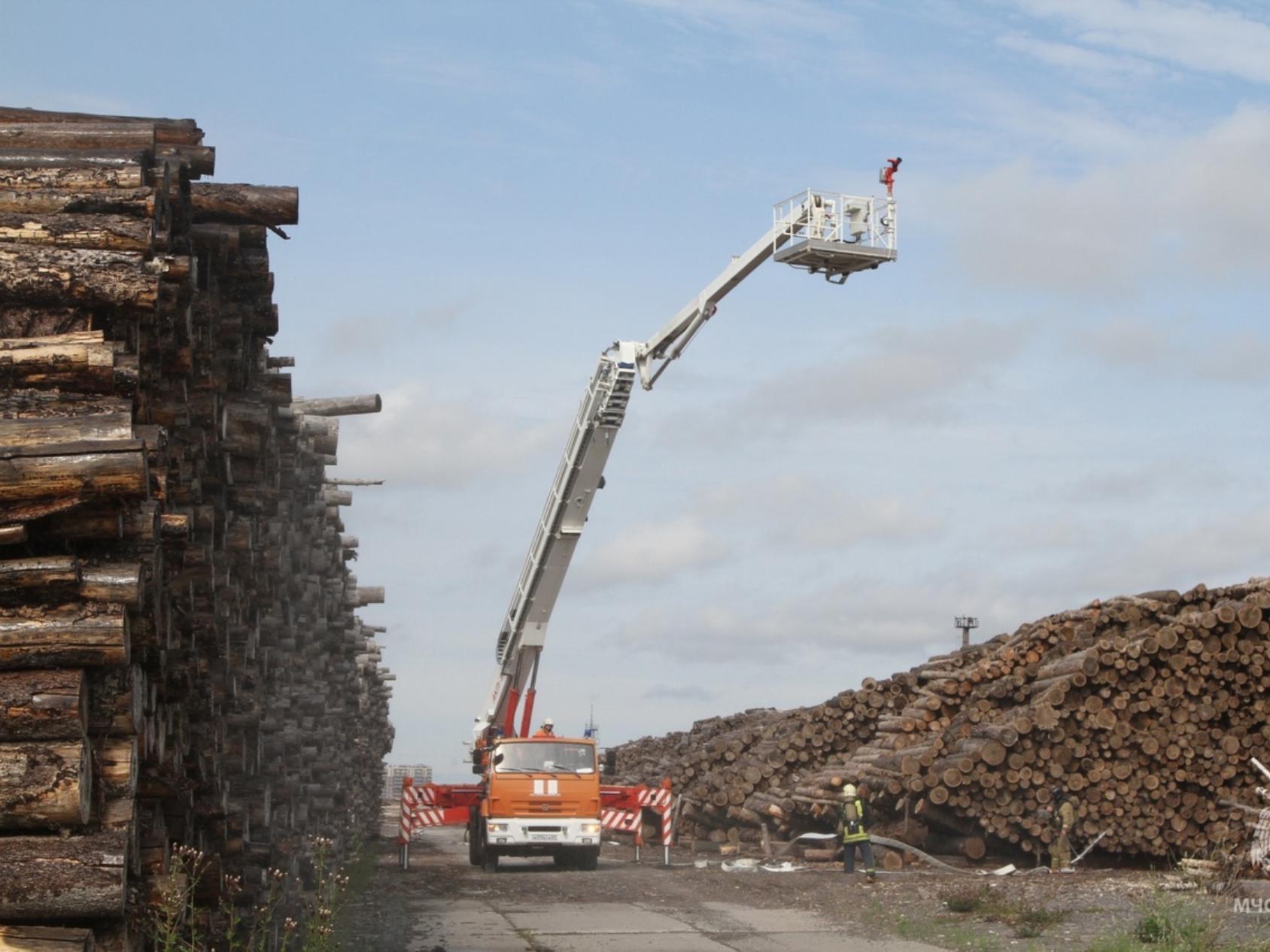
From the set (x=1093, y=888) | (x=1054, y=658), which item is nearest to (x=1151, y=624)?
(x=1054, y=658)

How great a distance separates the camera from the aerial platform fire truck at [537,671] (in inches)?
759

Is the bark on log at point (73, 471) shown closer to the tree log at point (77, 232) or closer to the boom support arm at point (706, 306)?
the tree log at point (77, 232)

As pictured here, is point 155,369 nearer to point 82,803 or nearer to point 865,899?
point 82,803

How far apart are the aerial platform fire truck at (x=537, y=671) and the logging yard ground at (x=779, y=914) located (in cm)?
92

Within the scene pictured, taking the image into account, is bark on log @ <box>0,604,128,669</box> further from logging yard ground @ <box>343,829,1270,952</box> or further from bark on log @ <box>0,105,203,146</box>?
logging yard ground @ <box>343,829,1270,952</box>

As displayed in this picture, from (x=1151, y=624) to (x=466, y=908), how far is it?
9.96m

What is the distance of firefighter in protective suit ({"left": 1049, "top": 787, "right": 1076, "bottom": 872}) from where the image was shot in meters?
19.8

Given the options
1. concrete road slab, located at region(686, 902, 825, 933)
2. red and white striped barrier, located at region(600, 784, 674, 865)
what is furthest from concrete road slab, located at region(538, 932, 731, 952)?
red and white striped barrier, located at region(600, 784, 674, 865)

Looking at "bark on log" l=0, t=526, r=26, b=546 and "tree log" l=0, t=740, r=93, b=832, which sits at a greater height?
"bark on log" l=0, t=526, r=26, b=546

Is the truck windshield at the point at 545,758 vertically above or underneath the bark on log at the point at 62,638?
underneath

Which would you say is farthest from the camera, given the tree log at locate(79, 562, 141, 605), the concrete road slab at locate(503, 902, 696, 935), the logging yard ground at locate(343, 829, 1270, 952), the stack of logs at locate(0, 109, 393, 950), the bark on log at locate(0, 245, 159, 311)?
the concrete road slab at locate(503, 902, 696, 935)

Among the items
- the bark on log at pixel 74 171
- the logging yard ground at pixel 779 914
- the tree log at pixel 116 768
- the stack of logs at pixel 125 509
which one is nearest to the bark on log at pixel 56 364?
the stack of logs at pixel 125 509

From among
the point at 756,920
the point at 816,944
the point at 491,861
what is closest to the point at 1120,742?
the point at 756,920

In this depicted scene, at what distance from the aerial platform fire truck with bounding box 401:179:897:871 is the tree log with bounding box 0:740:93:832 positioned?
13.4 m
